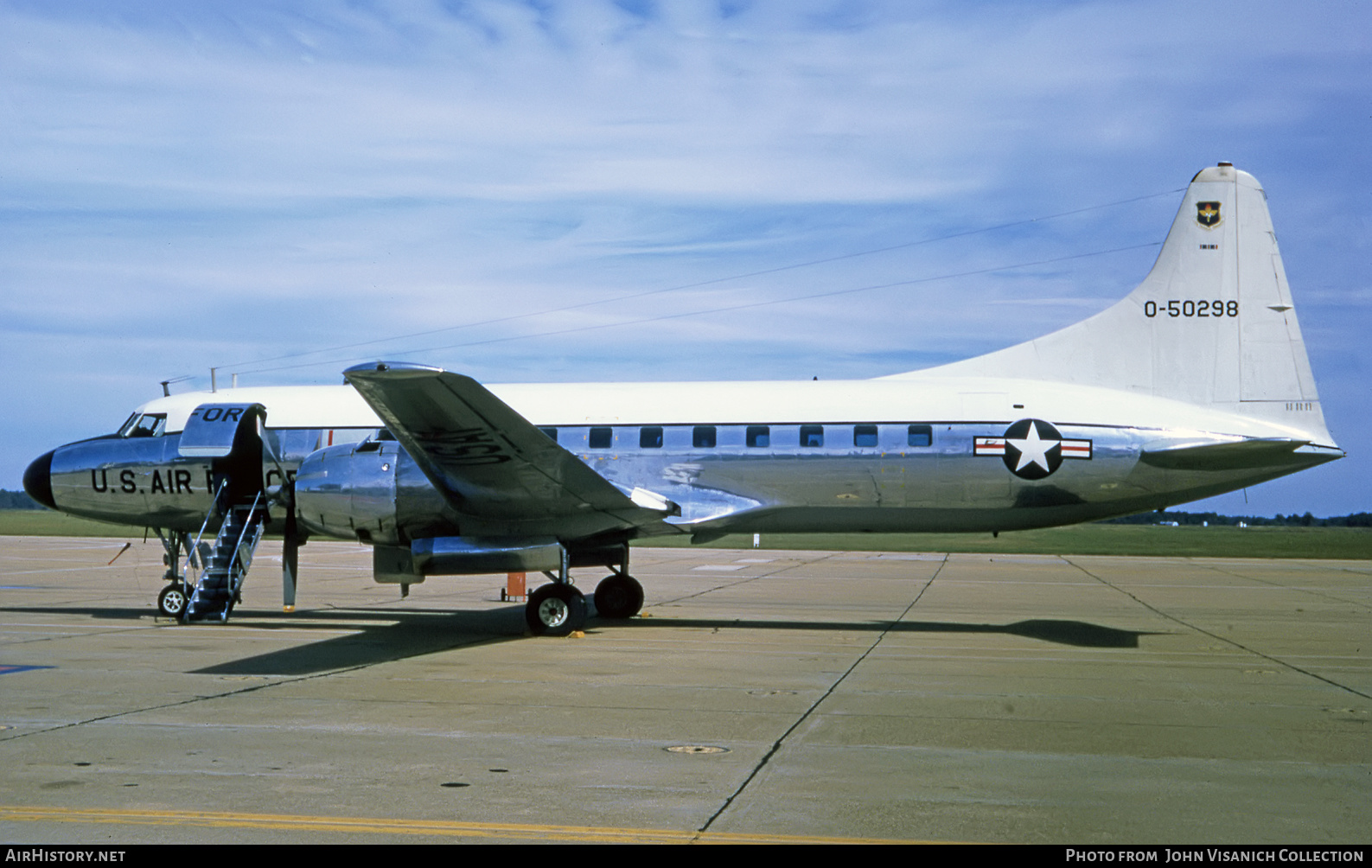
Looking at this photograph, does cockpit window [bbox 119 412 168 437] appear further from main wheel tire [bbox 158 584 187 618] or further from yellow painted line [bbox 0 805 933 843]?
yellow painted line [bbox 0 805 933 843]

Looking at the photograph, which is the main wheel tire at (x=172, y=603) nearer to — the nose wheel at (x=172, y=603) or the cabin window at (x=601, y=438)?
the nose wheel at (x=172, y=603)

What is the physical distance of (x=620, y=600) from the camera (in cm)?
1886

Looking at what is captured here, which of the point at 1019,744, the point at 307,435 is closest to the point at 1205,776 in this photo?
the point at 1019,744

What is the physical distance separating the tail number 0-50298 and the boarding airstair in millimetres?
14505

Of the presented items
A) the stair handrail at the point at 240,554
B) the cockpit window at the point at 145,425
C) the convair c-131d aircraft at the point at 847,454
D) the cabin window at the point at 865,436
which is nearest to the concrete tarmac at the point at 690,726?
the stair handrail at the point at 240,554

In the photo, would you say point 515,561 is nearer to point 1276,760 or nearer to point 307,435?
point 307,435

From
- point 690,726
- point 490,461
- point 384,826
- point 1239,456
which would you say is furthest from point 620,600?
point 384,826

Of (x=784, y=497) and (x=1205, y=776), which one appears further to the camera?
(x=784, y=497)

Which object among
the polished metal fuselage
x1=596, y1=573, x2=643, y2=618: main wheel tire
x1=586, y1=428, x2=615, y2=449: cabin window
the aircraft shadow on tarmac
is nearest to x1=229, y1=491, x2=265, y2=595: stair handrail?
the polished metal fuselage

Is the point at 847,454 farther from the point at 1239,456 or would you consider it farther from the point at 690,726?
the point at 690,726

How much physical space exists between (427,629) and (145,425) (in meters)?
6.94

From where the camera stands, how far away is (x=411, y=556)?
16.6 metres

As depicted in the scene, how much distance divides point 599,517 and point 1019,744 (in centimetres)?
871

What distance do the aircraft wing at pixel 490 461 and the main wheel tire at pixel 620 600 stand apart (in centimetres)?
196
